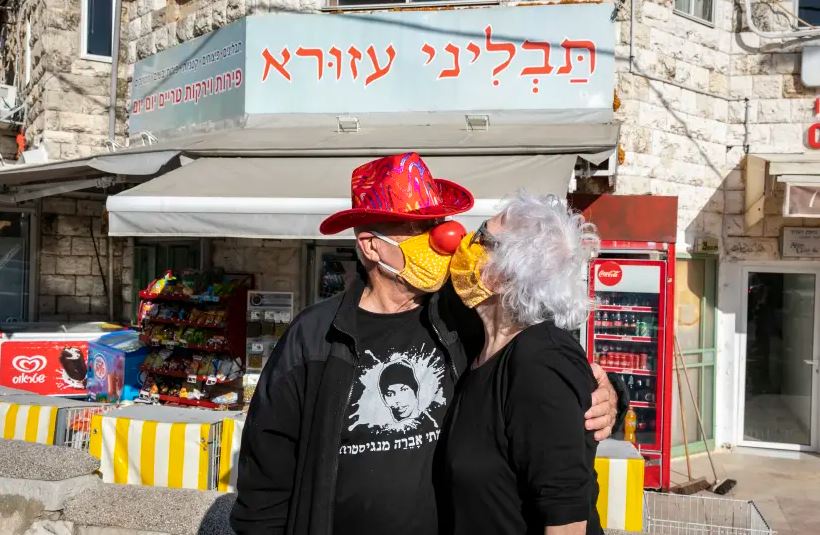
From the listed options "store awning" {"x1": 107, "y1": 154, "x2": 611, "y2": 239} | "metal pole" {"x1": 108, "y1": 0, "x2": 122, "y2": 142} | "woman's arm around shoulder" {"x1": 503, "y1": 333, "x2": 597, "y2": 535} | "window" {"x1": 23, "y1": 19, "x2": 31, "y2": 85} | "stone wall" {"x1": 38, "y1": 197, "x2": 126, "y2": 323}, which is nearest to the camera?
"woman's arm around shoulder" {"x1": 503, "y1": 333, "x2": 597, "y2": 535}

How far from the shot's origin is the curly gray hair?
1.84 m

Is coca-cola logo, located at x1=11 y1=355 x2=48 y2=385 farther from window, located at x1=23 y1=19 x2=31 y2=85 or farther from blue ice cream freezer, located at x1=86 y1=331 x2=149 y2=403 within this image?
window, located at x1=23 y1=19 x2=31 y2=85

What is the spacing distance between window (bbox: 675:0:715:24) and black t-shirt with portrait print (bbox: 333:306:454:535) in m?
6.69

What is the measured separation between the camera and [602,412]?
1.86 metres

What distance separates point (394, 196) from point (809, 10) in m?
7.67

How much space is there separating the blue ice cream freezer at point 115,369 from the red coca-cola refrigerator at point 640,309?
4713 millimetres

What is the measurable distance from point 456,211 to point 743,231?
653 cm

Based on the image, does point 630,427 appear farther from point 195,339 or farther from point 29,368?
point 29,368

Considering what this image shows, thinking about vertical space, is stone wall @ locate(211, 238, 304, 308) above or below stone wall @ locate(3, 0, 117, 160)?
below

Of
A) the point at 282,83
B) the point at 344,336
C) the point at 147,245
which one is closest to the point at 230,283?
the point at 282,83

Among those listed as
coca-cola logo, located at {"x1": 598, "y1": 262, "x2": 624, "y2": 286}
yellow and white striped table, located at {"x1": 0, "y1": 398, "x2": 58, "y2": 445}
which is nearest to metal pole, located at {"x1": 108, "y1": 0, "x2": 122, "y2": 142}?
yellow and white striped table, located at {"x1": 0, "y1": 398, "x2": 58, "y2": 445}

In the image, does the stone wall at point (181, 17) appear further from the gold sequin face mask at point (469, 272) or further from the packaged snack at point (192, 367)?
the gold sequin face mask at point (469, 272)

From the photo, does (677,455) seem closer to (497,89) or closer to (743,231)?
(743,231)

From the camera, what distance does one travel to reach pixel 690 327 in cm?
786
